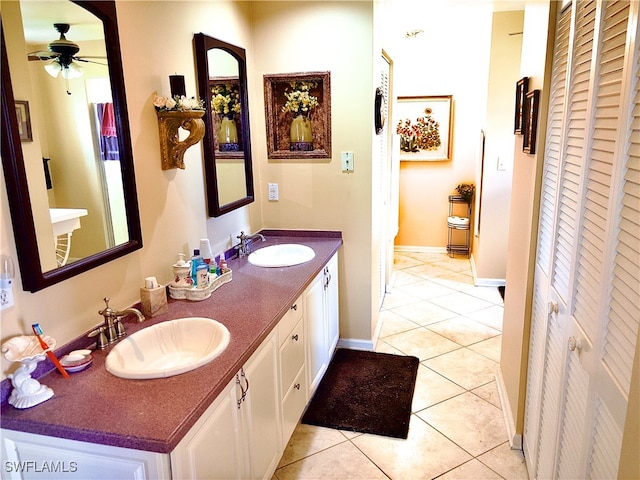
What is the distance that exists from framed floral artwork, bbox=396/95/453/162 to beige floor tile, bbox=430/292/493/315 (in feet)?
6.18

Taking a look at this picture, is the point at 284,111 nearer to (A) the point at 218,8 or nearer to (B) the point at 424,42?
(A) the point at 218,8

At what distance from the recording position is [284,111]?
3.03 m

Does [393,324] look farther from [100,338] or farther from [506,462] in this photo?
[100,338]

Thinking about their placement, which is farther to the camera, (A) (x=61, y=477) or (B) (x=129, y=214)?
(B) (x=129, y=214)

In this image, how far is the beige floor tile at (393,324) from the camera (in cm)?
364

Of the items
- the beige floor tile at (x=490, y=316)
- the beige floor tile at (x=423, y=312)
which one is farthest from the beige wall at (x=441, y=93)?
the beige floor tile at (x=490, y=316)

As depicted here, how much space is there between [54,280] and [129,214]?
42cm

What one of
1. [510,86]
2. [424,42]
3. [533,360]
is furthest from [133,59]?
[424,42]

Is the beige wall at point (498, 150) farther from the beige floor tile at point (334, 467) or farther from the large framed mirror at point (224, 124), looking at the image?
the beige floor tile at point (334, 467)

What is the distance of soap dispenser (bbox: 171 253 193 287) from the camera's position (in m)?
2.03

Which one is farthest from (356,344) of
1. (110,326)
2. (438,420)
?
(110,326)

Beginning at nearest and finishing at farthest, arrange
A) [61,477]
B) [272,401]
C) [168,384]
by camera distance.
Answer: [61,477] → [168,384] → [272,401]

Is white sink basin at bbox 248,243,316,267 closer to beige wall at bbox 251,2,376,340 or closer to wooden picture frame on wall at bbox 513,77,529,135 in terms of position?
beige wall at bbox 251,2,376,340

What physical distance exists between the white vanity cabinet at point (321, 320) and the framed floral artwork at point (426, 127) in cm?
287
